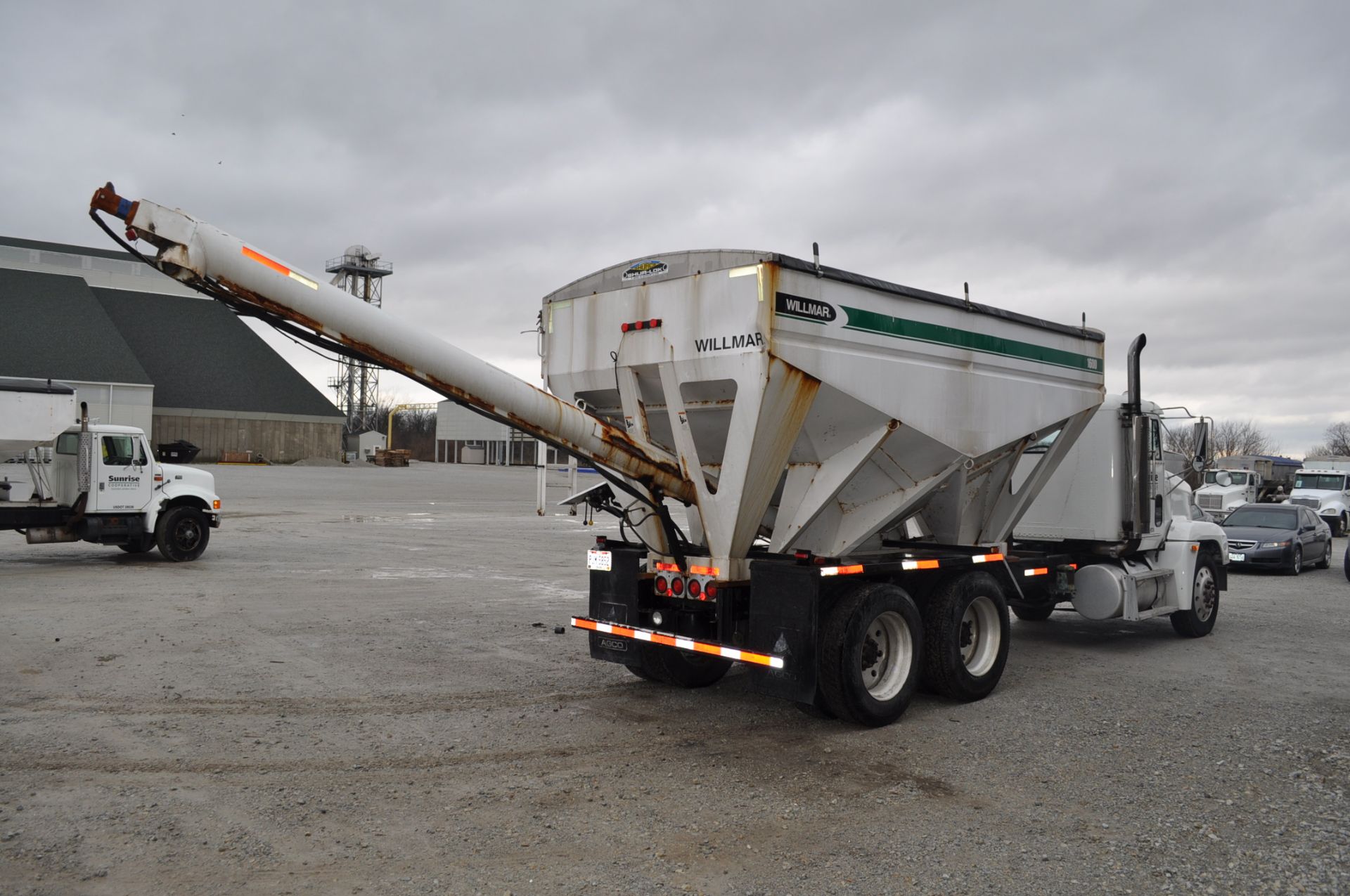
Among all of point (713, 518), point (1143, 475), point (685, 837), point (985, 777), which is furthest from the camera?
point (1143, 475)

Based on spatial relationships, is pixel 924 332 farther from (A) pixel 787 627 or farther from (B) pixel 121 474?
(B) pixel 121 474

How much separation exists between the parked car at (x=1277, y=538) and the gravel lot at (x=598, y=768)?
7829mm

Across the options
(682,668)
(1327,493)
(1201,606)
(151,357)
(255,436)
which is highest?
(151,357)

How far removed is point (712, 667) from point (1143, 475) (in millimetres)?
5427

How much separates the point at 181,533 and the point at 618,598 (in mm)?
11960

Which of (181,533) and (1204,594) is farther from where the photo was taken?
(181,533)

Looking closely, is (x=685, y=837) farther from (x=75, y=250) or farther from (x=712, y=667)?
(x=75, y=250)

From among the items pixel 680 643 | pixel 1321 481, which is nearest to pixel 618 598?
pixel 680 643

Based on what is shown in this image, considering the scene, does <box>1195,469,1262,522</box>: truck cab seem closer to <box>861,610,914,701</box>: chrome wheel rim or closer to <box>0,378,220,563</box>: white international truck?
<box>861,610,914,701</box>: chrome wheel rim

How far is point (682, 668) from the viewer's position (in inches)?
316

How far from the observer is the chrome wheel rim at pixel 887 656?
23.4 ft

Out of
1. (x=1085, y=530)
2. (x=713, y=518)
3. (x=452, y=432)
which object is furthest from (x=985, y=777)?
(x=452, y=432)

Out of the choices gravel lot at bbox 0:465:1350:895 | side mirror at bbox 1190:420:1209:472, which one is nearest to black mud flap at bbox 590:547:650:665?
gravel lot at bbox 0:465:1350:895

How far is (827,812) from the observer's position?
17.3 ft
